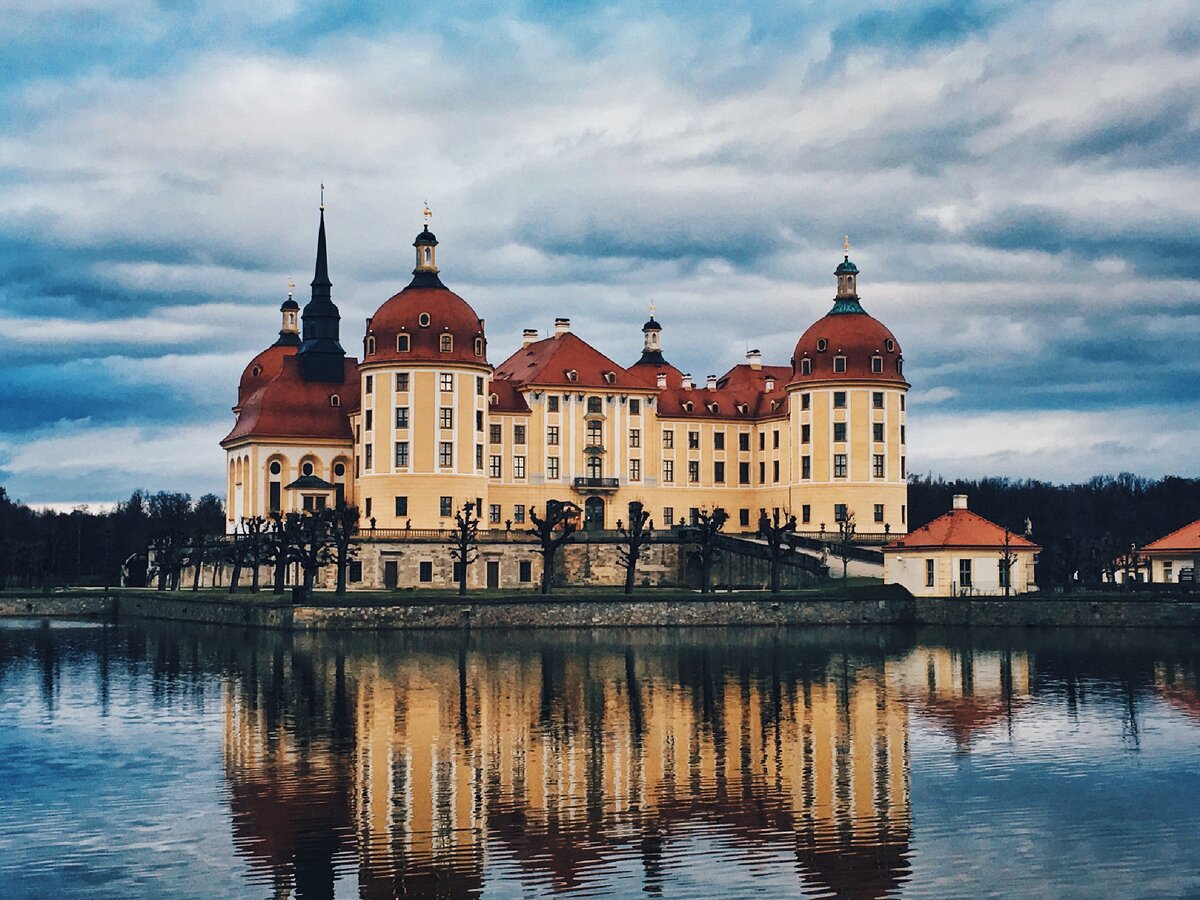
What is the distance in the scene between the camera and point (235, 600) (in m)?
77.8

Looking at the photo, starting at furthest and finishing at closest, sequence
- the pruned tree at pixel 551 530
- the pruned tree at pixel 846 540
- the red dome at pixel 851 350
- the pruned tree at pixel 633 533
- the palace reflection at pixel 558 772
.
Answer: the red dome at pixel 851 350 → the pruned tree at pixel 633 533 → the pruned tree at pixel 846 540 → the pruned tree at pixel 551 530 → the palace reflection at pixel 558 772

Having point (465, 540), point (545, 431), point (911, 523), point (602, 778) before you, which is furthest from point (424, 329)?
point (602, 778)

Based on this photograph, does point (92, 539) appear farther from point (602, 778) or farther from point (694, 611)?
point (602, 778)

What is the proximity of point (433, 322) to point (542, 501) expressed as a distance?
13.4 m

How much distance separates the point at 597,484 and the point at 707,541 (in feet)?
54.9

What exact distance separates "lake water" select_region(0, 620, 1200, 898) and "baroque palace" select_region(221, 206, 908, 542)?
113 ft

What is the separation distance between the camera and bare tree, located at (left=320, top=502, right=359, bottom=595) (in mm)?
77062

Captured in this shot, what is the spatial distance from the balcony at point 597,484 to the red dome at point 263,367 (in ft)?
78.2

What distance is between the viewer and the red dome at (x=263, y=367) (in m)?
111

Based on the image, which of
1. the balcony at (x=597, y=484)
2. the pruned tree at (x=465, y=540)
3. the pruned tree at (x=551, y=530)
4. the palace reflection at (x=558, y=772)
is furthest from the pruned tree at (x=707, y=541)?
the palace reflection at (x=558, y=772)

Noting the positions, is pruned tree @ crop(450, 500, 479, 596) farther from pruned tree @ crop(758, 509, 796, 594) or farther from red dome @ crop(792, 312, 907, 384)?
red dome @ crop(792, 312, 907, 384)

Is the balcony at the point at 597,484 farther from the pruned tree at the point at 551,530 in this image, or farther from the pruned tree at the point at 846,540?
the pruned tree at the point at 846,540

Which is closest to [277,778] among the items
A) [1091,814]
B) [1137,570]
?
[1091,814]

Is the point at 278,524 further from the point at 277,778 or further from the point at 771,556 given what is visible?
the point at 277,778
